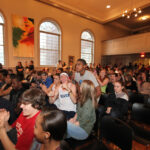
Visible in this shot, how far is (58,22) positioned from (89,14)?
3.74 m

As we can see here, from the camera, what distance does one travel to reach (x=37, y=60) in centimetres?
880

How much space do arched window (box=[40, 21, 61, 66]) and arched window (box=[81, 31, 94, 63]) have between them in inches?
114

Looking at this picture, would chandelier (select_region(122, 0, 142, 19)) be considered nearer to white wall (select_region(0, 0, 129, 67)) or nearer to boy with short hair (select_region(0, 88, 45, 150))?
white wall (select_region(0, 0, 129, 67))

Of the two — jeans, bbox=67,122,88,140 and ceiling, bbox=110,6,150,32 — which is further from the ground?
ceiling, bbox=110,6,150,32

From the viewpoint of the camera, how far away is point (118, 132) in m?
1.35

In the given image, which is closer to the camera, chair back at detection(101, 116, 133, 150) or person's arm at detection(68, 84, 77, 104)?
chair back at detection(101, 116, 133, 150)

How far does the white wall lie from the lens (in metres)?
7.46

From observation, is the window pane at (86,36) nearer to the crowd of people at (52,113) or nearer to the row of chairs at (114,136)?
the crowd of people at (52,113)

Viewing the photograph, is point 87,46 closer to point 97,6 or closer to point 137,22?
point 97,6

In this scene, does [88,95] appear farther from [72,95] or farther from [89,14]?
[89,14]

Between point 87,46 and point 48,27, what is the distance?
184 inches

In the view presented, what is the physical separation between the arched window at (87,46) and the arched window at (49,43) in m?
2.88

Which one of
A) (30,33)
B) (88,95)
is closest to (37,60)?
(30,33)

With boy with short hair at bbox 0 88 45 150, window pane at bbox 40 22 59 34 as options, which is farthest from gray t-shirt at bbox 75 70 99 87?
window pane at bbox 40 22 59 34
